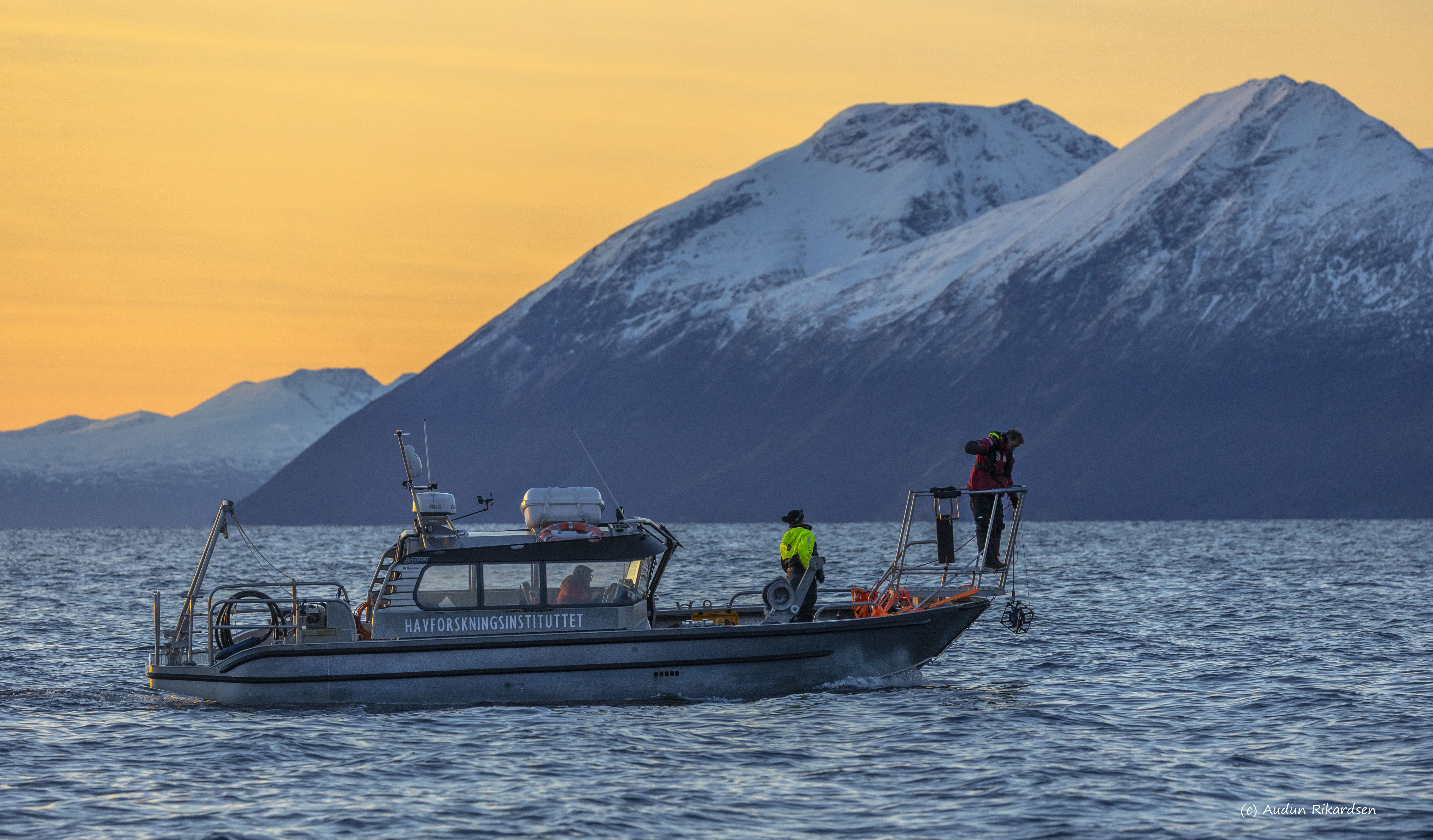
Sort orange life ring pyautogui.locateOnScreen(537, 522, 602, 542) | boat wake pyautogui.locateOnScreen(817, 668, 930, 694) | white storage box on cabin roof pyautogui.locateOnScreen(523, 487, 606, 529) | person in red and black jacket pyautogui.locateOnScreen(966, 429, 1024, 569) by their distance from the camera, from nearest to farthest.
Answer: orange life ring pyautogui.locateOnScreen(537, 522, 602, 542) < white storage box on cabin roof pyautogui.locateOnScreen(523, 487, 606, 529) < person in red and black jacket pyautogui.locateOnScreen(966, 429, 1024, 569) < boat wake pyautogui.locateOnScreen(817, 668, 930, 694)

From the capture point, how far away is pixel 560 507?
23234 mm

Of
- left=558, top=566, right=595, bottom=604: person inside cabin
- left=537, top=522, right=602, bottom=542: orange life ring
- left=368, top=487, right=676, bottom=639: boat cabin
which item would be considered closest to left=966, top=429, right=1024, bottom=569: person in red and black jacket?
left=368, top=487, right=676, bottom=639: boat cabin

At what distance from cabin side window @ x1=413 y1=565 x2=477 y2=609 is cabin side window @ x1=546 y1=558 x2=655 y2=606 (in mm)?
1073

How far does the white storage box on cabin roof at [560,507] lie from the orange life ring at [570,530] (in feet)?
0.28

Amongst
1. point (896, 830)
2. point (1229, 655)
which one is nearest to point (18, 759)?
point (896, 830)

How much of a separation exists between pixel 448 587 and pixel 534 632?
1.39m

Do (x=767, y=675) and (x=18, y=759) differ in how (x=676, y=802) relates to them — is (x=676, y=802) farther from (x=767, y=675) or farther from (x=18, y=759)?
(x=18, y=759)

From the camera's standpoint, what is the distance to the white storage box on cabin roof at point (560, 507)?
23062mm

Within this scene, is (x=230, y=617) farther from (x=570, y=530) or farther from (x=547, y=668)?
(x=570, y=530)

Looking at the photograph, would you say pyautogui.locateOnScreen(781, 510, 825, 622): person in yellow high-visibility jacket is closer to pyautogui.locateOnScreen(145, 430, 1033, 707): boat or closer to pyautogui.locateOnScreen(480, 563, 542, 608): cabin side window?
pyautogui.locateOnScreen(145, 430, 1033, 707): boat

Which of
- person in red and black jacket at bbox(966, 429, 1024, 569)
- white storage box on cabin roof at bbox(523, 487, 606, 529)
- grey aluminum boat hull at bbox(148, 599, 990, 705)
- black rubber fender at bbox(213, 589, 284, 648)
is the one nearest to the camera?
grey aluminum boat hull at bbox(148, 599, 990, 705)

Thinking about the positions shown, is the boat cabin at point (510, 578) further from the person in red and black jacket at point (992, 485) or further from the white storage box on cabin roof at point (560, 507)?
the person in red and black jacket at point (992, 485)

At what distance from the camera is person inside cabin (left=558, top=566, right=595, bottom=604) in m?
22.8

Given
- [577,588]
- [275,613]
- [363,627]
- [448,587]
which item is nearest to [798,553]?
[577,588]
